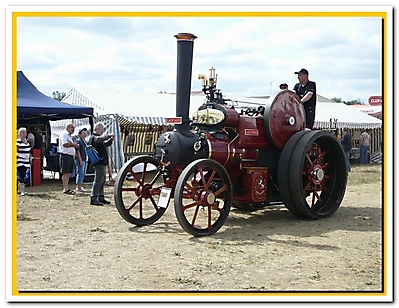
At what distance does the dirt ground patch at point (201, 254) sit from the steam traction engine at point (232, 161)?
0.99 ft

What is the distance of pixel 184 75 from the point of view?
21.3 ft

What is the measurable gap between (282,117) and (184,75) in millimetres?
1528

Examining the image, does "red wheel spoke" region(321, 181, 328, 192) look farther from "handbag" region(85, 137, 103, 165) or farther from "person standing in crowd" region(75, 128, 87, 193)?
"person standing in crowd" region(75, 128, 87, 193)

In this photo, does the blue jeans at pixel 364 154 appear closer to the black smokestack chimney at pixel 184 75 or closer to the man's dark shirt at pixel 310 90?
the man's dark shirt at pixel 310 90

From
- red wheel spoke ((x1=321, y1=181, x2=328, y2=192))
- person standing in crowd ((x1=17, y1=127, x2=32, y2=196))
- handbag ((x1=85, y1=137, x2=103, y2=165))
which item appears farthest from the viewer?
person standing in crowd ((x1=17, y1=127, x2=32, y2=196))

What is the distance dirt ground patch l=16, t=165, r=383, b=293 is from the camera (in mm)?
4664

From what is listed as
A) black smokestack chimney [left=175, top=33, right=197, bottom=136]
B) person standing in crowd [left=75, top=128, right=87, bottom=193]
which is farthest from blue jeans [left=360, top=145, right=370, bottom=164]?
black smokestack chimney [left=175, top=33, right=197, bottom=136]

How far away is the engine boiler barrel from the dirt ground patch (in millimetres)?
1110

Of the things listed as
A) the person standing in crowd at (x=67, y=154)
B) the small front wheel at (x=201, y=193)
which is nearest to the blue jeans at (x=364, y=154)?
the person standing in crowd at (x=67, y=154)

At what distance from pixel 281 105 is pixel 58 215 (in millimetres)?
3443

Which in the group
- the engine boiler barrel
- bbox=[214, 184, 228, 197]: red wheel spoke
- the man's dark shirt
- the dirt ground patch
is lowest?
the dirt ground patch
